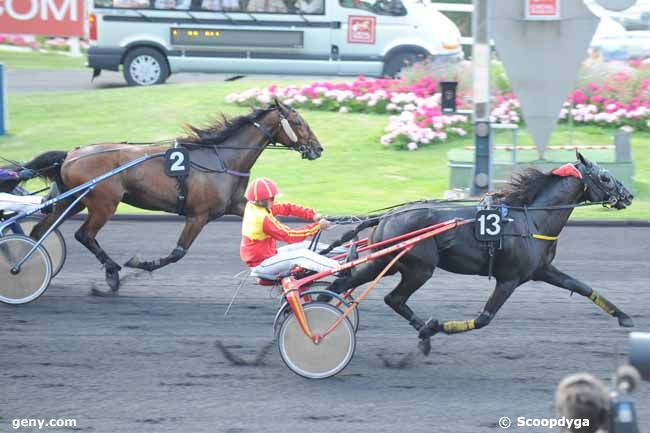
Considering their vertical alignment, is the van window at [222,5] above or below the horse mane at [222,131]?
above

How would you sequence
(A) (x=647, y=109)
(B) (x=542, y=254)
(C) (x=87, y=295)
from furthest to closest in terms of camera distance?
(A) (x=647, y=109) < (C) (x=87, y=295) < (B) (x=542, y=254)

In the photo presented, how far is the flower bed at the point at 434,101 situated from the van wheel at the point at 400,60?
1.27 m

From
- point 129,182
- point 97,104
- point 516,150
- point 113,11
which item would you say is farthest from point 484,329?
point 113,11

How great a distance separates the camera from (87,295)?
855 centimetres

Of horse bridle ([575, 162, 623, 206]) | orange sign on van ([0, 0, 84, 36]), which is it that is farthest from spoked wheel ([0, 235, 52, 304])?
orange sign on van ([0, 0, 84, 36])

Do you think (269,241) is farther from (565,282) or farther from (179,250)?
(565,282)

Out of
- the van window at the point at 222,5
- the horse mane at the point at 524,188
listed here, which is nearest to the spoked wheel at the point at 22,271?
the horse mane at the point at 524,188

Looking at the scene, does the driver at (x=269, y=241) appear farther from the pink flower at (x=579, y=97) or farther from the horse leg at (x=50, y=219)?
the pink flower at (x=579, y=97)

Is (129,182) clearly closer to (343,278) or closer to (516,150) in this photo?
(343,278)

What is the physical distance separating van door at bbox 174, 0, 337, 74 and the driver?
39.1 ft

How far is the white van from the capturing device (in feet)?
60.4

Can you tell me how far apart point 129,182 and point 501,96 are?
29.9ft

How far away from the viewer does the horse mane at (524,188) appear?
707cm

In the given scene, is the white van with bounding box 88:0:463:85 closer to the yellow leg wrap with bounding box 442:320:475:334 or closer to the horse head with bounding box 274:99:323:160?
the horse head with bounding box 274:99:323:160
